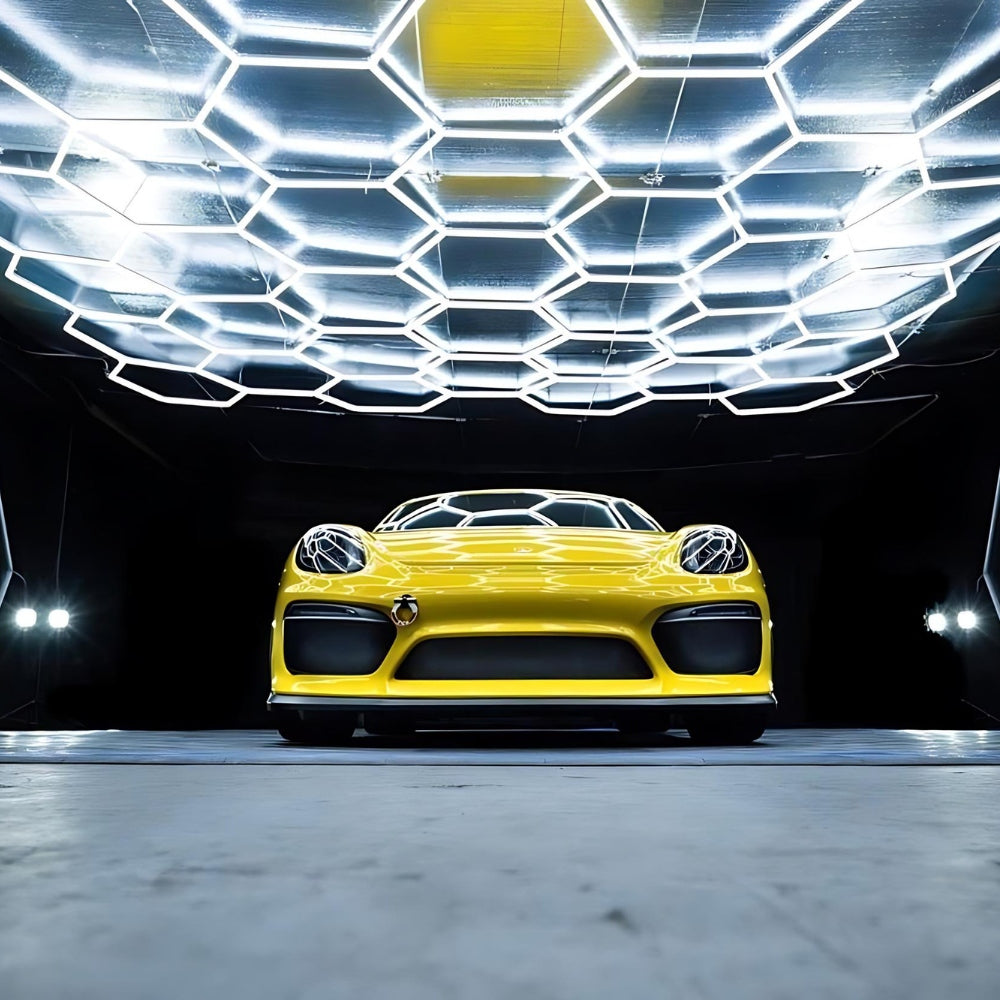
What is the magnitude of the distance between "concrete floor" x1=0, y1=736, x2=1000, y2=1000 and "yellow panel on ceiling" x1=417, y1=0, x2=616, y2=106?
12.8 feet

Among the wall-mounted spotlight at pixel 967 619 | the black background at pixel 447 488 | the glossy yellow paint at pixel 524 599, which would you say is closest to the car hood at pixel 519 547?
the glossy yellow paint at pixel 524 599

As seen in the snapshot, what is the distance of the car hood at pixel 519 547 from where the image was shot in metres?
3.12

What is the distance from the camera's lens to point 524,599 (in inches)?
117

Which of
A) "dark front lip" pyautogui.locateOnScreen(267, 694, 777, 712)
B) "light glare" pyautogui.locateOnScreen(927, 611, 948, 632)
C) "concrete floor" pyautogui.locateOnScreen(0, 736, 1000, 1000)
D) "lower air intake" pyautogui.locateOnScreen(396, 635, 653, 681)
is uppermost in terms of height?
"light glare" pyautogui.locateOnScreen(927, 611, 948, 632)

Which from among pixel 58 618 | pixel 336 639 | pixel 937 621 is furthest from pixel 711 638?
pixel 58 618

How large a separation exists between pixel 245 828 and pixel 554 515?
9.61 ft

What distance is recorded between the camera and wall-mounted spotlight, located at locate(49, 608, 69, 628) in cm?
930

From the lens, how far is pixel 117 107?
557cm

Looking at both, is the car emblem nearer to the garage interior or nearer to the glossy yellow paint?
the glossy yellow paint

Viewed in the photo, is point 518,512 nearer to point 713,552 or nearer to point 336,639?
point 713,552

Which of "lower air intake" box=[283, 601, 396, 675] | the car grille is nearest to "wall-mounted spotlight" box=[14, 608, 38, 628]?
"lower air intake" box=[283, 601, 396, 675]

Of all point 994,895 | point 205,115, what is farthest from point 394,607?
point 205,115

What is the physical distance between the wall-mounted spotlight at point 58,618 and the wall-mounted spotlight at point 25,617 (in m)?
0.24

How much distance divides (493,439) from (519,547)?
855cm
